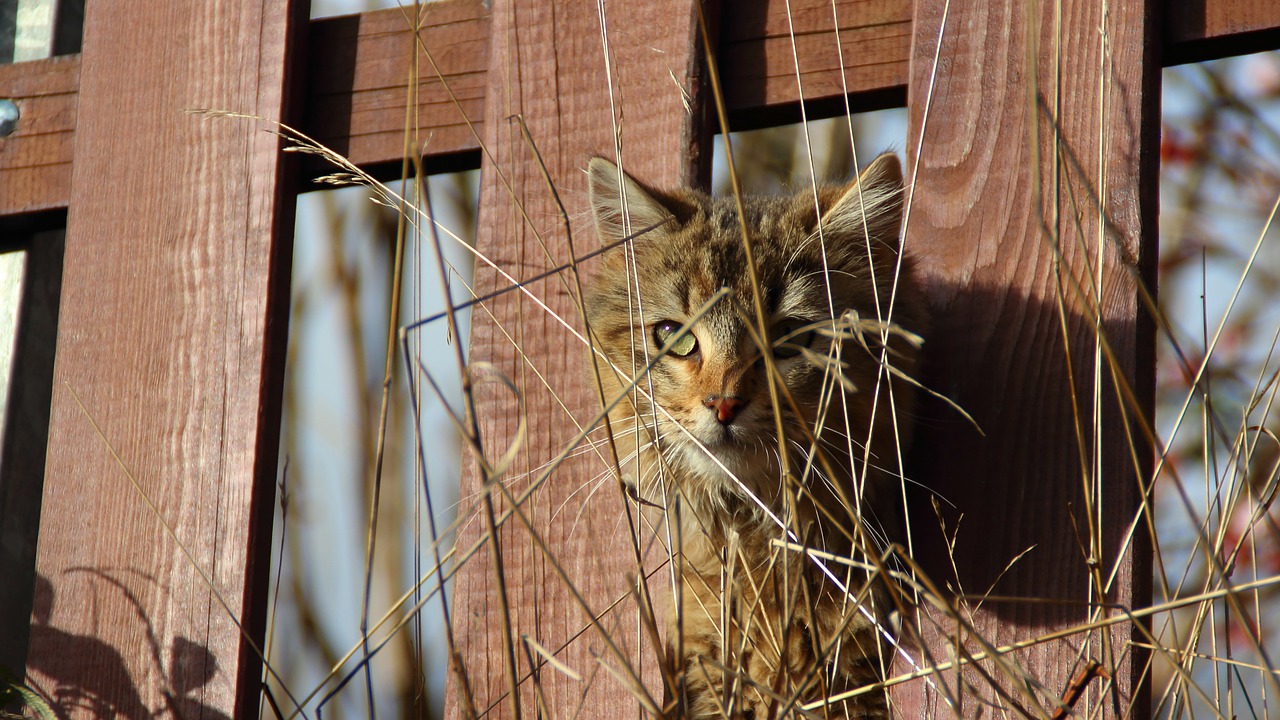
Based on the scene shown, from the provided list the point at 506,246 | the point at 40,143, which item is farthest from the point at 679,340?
the point at 40,143

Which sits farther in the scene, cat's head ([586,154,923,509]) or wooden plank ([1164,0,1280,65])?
cat's head ([586,154,923,509])

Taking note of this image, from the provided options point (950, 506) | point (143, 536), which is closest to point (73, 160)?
point (143, 536)

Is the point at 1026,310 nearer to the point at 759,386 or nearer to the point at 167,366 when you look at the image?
the point at 759,386

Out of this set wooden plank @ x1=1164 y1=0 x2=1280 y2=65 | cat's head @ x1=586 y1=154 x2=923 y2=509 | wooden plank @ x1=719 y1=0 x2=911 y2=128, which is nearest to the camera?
wooden plank @ x1=1164 y1=0 x2=1280 y2=65

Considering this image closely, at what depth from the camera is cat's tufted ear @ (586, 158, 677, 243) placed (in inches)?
78.0

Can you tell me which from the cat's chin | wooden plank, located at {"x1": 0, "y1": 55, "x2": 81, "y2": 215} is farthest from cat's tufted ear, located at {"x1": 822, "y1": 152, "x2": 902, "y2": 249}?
wooden plank, located at {"x1": 0, "y1": 55, "x2": 81, "y2": 215}

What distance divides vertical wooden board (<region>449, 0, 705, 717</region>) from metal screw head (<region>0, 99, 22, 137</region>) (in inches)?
42.8

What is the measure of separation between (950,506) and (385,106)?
136cm

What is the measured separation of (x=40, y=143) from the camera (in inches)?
87.4

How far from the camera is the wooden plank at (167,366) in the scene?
6.31ft

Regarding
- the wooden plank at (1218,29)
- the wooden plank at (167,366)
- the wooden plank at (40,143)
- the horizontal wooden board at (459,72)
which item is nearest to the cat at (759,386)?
the horizontal wooden board at (459,72)

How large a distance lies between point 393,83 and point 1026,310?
1317 millimetres

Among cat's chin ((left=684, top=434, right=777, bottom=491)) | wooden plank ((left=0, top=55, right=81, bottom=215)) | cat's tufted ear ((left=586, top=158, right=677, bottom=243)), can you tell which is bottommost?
cat's chin ((left=684, top=434, right=777, bottom=491))

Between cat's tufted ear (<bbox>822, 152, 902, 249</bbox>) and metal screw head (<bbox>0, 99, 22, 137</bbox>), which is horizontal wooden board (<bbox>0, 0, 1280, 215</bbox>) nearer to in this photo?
metal screw head (<bbox>0, 99, 22, 137</bbox>)
